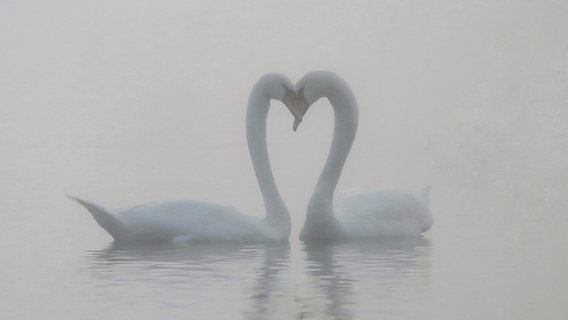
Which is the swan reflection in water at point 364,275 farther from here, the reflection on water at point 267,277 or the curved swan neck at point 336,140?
the curved swan neck at point 336,140

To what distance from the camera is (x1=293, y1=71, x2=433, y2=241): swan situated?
47.0 ft

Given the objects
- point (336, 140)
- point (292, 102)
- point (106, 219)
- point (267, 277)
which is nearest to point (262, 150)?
point (292, 102)

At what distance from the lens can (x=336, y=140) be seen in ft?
48.3

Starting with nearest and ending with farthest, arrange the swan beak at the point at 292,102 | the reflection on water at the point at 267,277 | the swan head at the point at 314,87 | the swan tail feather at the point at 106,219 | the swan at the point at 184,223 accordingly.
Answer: the reflection on water at the point at 267,277 → the swan tail feather at the point at 106,219 → the swan at the point at 184,223 → the swan beak at the point at 292,102 → the swan head at the point at 314,87

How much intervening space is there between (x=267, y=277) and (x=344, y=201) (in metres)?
3.37

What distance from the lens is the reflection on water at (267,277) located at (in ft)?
33.3

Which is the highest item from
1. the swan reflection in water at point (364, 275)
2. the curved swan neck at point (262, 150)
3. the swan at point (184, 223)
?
the curved swan neck at point (262, 150)

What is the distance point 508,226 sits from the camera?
1617cm

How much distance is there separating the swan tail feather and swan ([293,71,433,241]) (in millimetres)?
1683

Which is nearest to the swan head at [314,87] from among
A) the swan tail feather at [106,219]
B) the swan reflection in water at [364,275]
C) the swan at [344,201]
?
the swan at [344,201]

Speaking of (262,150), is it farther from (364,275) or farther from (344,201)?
(364,275)

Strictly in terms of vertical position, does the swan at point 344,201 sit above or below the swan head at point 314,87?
below

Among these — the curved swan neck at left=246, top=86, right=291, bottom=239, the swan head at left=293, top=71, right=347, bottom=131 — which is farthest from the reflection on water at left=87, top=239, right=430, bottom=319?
the swan head at left=293, top=71, right=347, bottom=131

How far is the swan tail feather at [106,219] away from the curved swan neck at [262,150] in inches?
52.0
